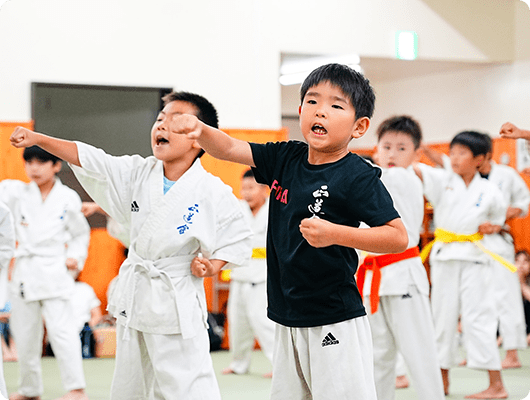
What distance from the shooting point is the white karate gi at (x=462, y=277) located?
4.39 meters

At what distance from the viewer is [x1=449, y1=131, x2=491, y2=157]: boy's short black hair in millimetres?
4566

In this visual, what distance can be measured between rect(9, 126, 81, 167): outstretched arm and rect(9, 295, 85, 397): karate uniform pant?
183cm

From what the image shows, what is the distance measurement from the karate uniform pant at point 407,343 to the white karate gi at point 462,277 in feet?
3.29

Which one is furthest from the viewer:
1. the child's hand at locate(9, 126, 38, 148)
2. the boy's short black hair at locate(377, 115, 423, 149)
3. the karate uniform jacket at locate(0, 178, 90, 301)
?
the karate uniform jacket at locate(0, 178, 90, 301)

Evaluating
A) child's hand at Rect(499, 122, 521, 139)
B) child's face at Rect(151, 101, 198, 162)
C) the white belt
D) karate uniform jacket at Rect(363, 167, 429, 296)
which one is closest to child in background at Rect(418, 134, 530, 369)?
karate uniform jacket at Rect(363, 167, 429, 296)

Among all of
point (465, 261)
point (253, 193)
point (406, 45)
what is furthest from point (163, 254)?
point (406, 45)

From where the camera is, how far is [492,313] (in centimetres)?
448

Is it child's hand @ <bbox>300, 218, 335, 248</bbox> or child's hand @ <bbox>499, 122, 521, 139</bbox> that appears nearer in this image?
child's hand @ <bbox>300, 218, 335, 248</bbox>

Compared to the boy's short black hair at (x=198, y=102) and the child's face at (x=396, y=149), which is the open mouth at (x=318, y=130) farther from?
the child's face at (x=396, y=149)

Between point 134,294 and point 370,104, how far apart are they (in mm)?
1134

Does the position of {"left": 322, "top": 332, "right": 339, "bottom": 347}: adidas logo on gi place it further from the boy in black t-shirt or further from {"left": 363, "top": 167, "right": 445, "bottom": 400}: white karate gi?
{"left": 363, "top": 167, "right": 445, "bottom": 400}: white karate gi

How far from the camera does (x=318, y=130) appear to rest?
1998 millimetres

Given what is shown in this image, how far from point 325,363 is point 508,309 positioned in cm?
432

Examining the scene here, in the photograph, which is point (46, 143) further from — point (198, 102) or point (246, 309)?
point (246, 309)
